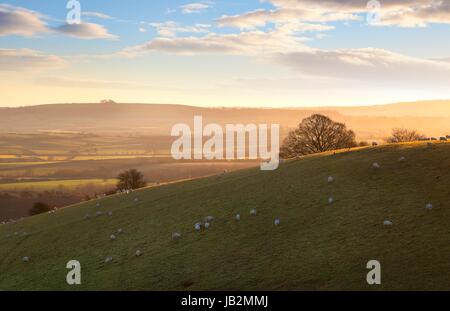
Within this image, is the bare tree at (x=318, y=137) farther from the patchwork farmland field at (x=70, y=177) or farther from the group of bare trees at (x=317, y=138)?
the patchwork farmland field at (x=70, y=177)

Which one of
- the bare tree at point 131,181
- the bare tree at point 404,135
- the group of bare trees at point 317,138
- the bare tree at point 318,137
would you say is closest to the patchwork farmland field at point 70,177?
the bare tree at point 131,181

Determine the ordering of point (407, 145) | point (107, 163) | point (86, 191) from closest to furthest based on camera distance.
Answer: point (407, 145) < point (86, 191) < point (107, 163)

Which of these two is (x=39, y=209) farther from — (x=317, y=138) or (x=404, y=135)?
(x=404, y=135)

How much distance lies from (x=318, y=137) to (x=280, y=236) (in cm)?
4230

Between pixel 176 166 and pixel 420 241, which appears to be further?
pixel 176 166

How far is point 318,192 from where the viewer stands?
3038 cm

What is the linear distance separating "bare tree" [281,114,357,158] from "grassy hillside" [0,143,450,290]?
86.7ft

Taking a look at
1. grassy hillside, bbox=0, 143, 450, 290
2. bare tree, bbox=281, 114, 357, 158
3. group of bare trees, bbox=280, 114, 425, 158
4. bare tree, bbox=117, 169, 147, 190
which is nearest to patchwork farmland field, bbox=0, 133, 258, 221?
bare tree, bbox=117, 169, 147, 190

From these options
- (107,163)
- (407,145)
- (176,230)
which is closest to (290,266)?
(176,230)

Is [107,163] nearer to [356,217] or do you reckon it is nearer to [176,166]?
[176,166]

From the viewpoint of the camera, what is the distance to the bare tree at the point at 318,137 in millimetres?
65750

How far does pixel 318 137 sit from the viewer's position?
66.3 metres
